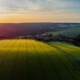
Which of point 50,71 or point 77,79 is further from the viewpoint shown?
point 50,71

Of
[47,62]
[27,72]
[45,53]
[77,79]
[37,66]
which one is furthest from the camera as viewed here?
[45,53]

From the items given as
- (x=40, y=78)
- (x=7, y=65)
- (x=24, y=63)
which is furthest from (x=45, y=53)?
(x=40, y=78)

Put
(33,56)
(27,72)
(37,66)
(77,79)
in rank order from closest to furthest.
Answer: (77,79), (27,72), (37,66), (33,56)

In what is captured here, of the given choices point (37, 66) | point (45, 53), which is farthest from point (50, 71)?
point (45, 53)

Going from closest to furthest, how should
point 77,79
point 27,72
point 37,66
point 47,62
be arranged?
point 77,79
point 27,72
point 37,66
point 47,62

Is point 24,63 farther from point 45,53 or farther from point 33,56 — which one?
point 45,53

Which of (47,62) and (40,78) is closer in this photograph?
(40,78)

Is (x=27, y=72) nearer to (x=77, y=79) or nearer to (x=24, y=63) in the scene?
(x=24, y=63)

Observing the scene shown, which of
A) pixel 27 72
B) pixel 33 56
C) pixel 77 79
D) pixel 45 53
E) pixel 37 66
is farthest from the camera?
pixel 45 53
